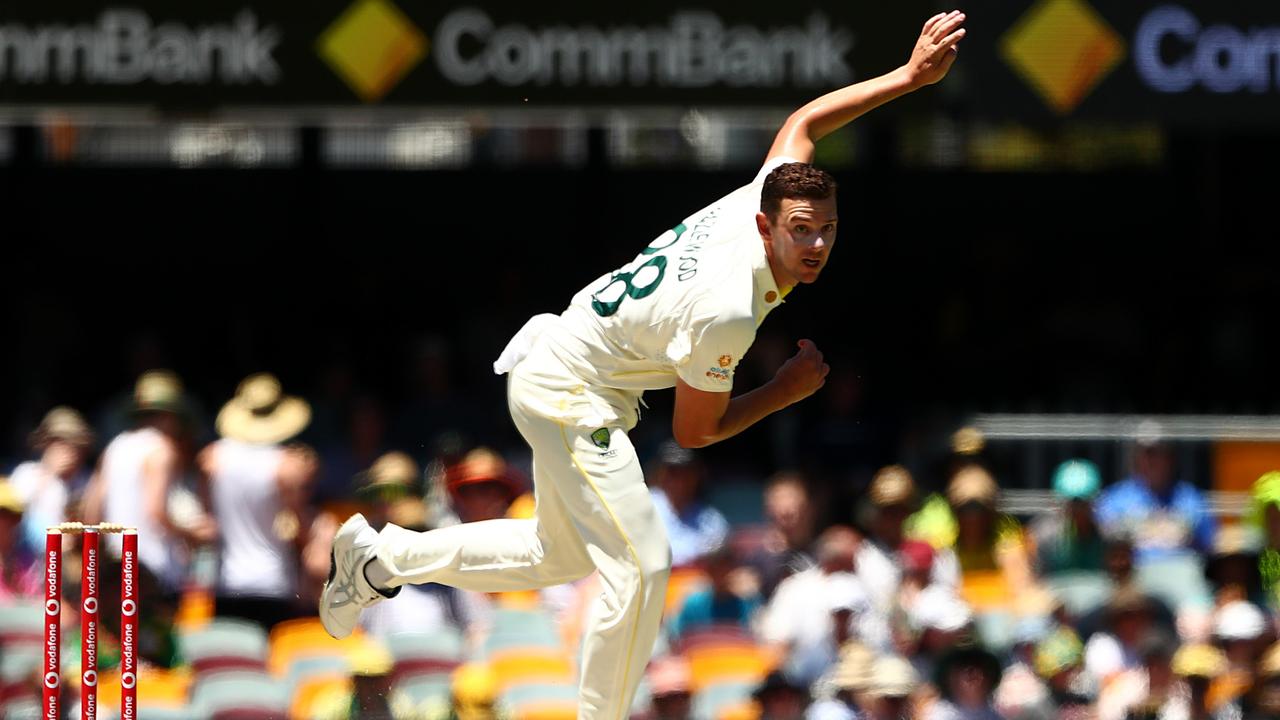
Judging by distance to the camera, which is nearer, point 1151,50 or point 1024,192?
point 1151,50

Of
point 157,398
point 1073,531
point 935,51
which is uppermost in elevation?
point 935,51

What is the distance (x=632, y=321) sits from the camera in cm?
622

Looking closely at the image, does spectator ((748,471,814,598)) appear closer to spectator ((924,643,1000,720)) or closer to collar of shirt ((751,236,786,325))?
spectator ((924,643,1000,720))

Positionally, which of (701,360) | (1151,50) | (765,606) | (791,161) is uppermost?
(1151,50)

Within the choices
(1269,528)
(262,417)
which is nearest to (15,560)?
(262,417)

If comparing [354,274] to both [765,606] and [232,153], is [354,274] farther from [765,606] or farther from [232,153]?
[765,606]

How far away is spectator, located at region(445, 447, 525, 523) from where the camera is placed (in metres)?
9.52

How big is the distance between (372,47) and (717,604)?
3898 mm

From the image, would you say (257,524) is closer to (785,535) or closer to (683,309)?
(785,535)

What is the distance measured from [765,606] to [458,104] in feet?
11.6

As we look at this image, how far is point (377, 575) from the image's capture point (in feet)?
22.5

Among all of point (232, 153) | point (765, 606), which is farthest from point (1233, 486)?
point (232, 153)

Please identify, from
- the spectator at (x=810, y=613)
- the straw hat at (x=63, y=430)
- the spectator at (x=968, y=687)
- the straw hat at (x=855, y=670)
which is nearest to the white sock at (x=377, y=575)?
the straw hat at (x=855, y=670)

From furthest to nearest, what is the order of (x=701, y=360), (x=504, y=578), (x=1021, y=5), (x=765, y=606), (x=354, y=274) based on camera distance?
(x=354, y=274), (x=1021, y=5), (x=765, y=606), (x=504, y=578), (x=701, y=360)
